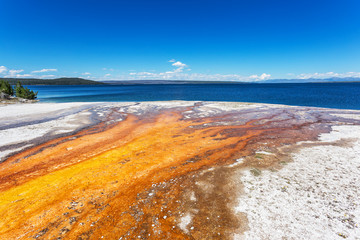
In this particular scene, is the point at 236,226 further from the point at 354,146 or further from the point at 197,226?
the point at 354,146

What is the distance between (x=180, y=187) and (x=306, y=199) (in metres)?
5.77

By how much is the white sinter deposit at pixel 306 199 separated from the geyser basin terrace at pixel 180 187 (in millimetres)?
43

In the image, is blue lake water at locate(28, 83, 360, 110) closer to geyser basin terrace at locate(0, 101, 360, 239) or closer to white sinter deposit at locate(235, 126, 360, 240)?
geyser basin terrace at locate(0, 101, 360, 239)

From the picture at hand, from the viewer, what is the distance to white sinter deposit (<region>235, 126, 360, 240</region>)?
5668 mm

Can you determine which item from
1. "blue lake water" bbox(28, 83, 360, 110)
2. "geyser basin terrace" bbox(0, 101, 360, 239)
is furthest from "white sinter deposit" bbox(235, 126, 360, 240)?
"blue lake water" bbox(28, 83, 360, 110)

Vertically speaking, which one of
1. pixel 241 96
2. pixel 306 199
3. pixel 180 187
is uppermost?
pixel 241 96

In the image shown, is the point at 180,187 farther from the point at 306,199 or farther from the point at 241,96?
the point at 241,96

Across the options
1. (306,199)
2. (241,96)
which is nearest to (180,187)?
(306,199)

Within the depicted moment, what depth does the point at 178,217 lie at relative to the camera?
250 inches

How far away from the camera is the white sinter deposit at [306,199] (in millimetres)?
5668

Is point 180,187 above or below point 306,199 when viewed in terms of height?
below

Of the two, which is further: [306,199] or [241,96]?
[241,96]

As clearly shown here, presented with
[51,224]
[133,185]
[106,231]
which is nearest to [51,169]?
[51,224]

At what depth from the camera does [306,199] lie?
7121 mm
